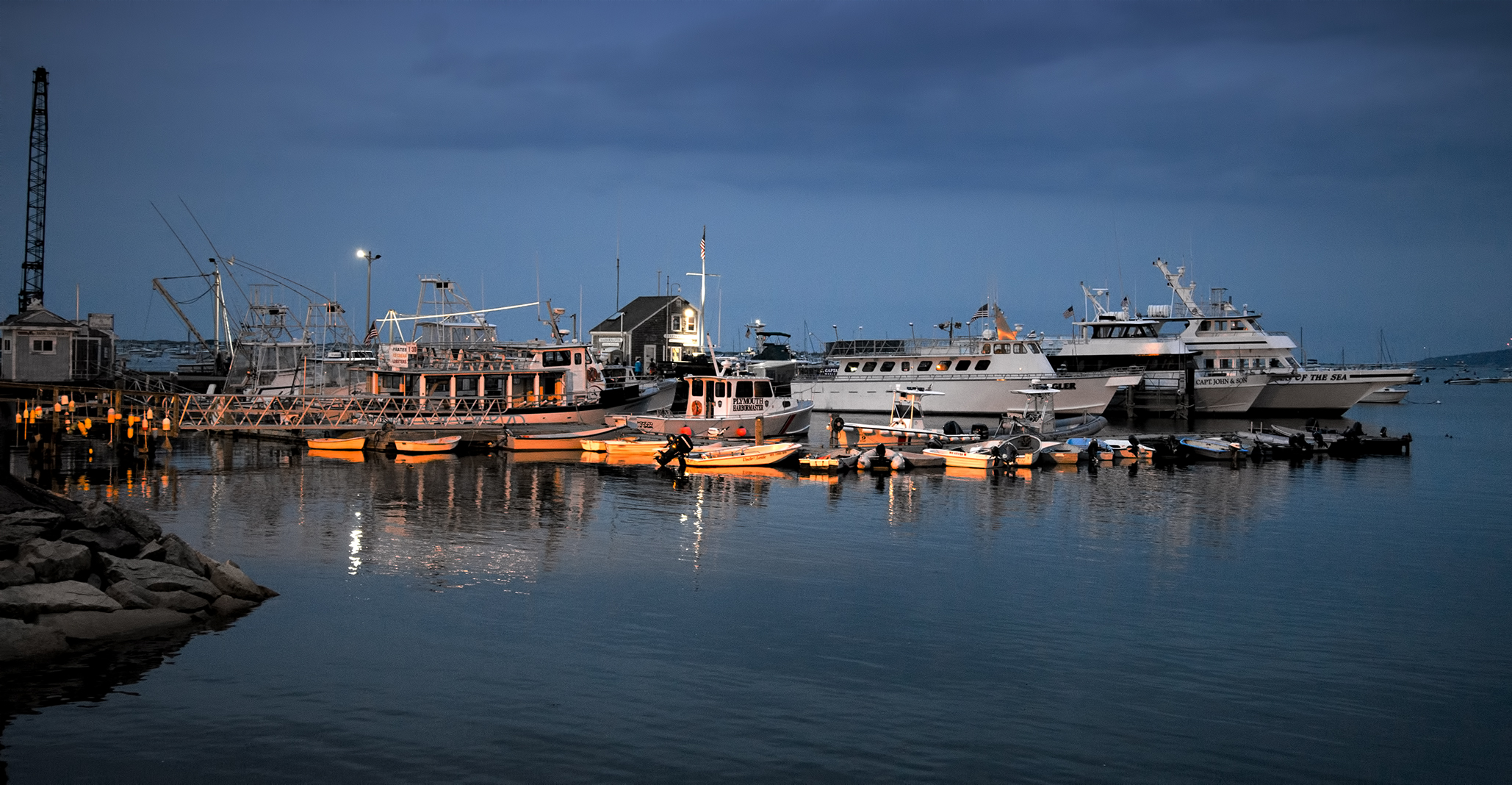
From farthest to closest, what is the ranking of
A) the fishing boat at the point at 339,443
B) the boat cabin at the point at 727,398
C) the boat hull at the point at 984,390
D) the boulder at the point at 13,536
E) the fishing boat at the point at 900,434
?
the boat hull at the point at 984,390 → the boat cabin at the point at 727,398 → the fishing boat at the point at 900,434 → the fishing boat at the point at 339,443 → the boulder at the point at 13,536

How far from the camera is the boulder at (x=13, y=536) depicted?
628 inches

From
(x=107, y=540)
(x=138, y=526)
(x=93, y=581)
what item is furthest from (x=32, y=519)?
(x=93, y=581)

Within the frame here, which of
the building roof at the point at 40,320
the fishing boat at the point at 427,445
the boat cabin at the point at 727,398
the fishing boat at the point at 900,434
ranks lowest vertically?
the fishing boat at the point at 427,445

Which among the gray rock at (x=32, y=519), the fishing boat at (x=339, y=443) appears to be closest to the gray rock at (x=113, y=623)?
the gray rock at (x=32, y=519)

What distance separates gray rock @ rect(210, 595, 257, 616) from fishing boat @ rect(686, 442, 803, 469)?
2285 cm

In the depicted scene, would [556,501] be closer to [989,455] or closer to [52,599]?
[52,599]

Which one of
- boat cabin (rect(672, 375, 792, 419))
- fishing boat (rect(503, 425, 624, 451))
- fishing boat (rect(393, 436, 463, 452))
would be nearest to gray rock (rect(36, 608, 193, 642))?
fishing boat (rect(393, 436, 463, 452))

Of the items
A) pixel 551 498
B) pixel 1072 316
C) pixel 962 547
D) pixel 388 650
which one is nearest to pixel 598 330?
pixel 1072 316

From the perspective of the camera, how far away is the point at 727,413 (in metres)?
46.0

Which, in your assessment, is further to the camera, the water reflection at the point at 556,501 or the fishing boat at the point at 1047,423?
the fishing boat at the point at 1047,423

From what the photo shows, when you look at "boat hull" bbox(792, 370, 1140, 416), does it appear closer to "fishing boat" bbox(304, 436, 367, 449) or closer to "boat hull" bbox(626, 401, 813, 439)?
"boat hull" bbox(626, 401, 813, 439)

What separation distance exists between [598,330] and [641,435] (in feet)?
201

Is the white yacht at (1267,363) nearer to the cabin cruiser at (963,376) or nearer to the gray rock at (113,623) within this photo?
the cabin cruiser at (963,376)

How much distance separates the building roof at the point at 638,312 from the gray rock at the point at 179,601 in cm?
8529
